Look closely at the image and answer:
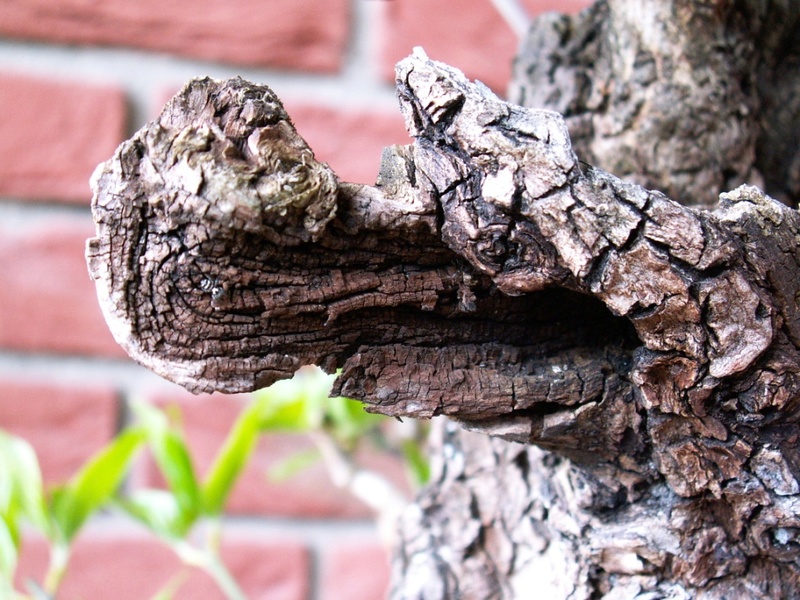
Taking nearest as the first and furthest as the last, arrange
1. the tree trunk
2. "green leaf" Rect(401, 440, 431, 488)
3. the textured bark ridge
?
1. the tree trunk
2. the textured bark ridge
3. "green leaf" Rect(401, 440, 431, 488)

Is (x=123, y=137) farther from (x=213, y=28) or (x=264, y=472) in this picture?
(x=264, y=472)


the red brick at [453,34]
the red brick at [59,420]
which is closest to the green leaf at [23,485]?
the red brick at [59,420]

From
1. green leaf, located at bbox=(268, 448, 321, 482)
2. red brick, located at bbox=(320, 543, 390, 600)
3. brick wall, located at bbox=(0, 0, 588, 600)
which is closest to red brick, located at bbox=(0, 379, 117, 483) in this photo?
brick wall, located at bbox=(0, 0, 588, 600)

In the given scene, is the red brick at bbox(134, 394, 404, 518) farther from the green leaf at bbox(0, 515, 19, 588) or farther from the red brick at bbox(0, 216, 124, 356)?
the green leaf at bbox(0, 515, 19, 588)

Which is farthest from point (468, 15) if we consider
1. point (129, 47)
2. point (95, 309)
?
point (95, 309)

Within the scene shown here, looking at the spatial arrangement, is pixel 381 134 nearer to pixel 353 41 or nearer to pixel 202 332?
pixel 353 41

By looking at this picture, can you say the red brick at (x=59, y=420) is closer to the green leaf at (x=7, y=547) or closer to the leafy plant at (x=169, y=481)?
the leafy plant at (x=169, y=481)

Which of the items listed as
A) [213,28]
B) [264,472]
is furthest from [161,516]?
[213,28]
